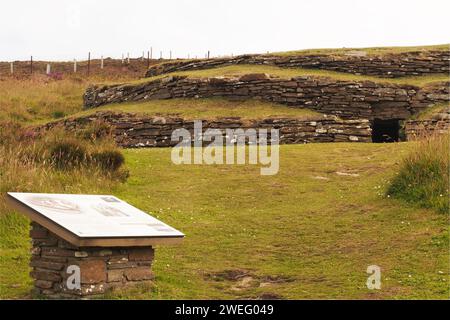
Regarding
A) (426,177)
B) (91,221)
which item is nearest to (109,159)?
(426,177)

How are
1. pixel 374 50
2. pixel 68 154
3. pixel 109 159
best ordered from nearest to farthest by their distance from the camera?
pixel 68 154 < pixel 109 159 < pixel 374 50

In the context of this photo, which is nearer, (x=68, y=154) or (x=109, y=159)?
(x=68, y=154)

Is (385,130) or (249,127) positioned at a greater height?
(249,127)

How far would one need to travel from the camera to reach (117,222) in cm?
809

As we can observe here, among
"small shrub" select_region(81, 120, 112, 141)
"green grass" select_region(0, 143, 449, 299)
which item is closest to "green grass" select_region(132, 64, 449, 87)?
"small shrub" select_region(81, 120, 112, 141)

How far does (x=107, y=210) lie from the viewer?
846 cm

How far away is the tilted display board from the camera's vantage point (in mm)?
7414

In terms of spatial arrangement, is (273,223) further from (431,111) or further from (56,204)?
(431,111)

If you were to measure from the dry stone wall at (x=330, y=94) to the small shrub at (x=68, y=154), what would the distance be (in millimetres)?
8942

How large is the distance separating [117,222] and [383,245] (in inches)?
159

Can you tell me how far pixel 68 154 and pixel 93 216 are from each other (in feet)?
21.1

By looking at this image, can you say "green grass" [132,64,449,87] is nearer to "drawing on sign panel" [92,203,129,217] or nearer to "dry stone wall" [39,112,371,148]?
"dry stone wall" [39,112,371,148]

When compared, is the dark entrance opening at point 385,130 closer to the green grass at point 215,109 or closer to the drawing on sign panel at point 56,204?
the green grass at point 215,109
